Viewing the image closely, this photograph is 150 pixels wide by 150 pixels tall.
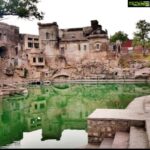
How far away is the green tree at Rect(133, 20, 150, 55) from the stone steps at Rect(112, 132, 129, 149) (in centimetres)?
4423

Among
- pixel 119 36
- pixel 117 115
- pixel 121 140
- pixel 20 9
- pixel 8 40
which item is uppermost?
pixel 119 36

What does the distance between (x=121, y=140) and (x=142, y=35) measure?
45.8m

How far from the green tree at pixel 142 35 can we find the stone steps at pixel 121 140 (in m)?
44.2

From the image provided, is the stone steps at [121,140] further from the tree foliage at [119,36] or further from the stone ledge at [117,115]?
the tree foliage at [119,36]

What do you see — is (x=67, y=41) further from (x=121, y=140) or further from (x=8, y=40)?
(x=121, y=140)

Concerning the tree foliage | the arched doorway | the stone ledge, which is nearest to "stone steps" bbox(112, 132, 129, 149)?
the stone ledge

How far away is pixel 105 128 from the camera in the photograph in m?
9.89

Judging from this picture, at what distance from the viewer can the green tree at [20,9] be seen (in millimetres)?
11086

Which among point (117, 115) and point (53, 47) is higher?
point (53, 47)

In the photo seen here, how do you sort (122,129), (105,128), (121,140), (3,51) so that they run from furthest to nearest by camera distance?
(3,51) < (105,128) < (122,129) < (121,140)

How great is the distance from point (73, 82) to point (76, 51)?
28.8 ft

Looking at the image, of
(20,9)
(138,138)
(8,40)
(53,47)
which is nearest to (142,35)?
(53,47)

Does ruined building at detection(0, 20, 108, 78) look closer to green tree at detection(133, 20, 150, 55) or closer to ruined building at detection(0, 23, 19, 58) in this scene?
ruined building at detection(0, 23, 19, 58)

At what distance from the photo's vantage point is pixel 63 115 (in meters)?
17.3
